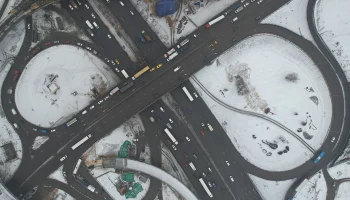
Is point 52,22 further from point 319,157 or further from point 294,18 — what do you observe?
point 319,157

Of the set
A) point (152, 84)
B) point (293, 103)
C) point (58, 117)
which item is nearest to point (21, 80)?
point (58, 117)

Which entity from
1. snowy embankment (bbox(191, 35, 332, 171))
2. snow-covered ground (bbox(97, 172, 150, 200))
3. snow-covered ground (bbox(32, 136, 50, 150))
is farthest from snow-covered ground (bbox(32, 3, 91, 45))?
snow-covered ground (bbox(97, 172, 150, 200))

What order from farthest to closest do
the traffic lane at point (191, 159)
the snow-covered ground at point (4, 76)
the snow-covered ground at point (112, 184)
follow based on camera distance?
the traffic lane at point (191, 159)
the snow-covered ground at point (112, 184)
the snow-covered ground at point (4, 76)

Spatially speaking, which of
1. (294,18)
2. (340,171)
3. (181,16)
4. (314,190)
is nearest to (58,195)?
(181,16)

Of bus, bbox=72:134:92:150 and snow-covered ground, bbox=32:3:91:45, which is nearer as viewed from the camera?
bus, bbox=72:134:92:150

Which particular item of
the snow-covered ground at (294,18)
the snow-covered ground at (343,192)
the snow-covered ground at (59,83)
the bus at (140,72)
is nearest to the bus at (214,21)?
the snow-covered ground at (294,18)

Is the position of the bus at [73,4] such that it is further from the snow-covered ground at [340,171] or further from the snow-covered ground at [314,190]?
the snow-covered ground at [340,171]

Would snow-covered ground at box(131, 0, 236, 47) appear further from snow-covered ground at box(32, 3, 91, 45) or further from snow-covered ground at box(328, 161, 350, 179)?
snow-covered ground at box(328, 161, 350, 179)
